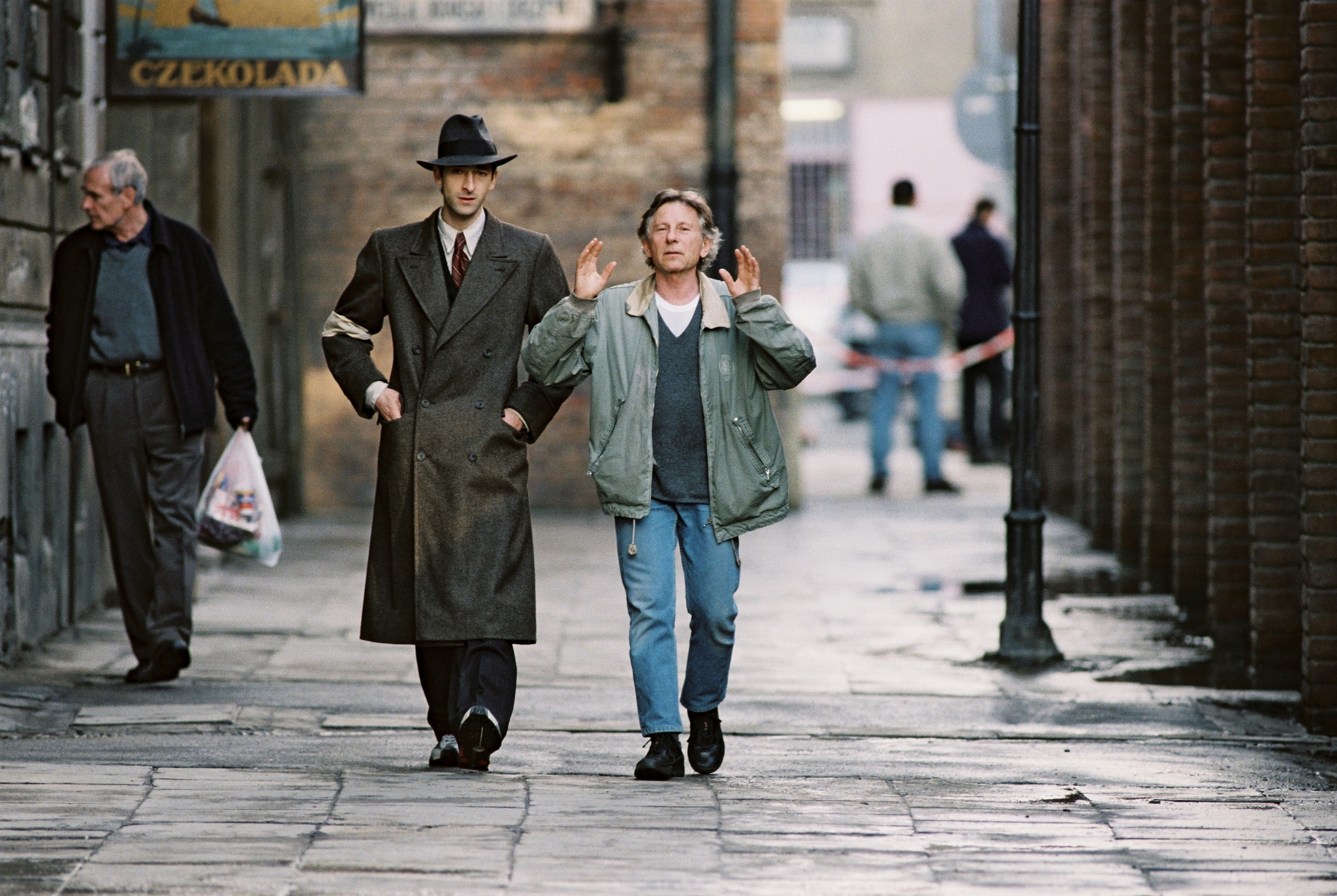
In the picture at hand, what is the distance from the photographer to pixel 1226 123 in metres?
10.6

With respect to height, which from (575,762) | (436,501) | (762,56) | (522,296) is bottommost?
(575,762)

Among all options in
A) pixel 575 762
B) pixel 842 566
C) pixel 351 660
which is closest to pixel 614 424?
pixel 575 762

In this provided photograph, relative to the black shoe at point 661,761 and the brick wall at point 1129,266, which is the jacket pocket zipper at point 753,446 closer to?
the black shoe at point 661,761

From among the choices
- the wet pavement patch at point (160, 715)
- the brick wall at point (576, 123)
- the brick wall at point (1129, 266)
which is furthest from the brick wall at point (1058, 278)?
the wet pavement patch at point (160, 715)

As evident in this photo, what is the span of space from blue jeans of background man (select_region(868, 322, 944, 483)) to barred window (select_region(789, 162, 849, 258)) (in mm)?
27846

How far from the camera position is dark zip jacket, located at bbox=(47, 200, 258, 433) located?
9055 mm

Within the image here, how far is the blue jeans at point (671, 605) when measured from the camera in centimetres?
704

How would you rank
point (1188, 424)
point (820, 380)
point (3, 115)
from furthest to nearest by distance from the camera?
point (820, 380), point (1188, 424), point (3, 115)

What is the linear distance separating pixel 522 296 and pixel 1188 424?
5395 millimetres

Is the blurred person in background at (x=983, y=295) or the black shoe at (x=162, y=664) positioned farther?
the blurred person in background at (x=983, y=295)

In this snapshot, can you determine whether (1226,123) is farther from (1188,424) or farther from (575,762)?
(575,762)

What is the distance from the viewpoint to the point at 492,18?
16.2 m

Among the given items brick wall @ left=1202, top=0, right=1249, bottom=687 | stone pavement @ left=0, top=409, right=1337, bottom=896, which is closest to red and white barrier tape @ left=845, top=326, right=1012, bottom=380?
brick wall @ left=1202, top=0, right=1249, bottom=687

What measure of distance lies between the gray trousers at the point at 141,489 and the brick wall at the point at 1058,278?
9952mm
